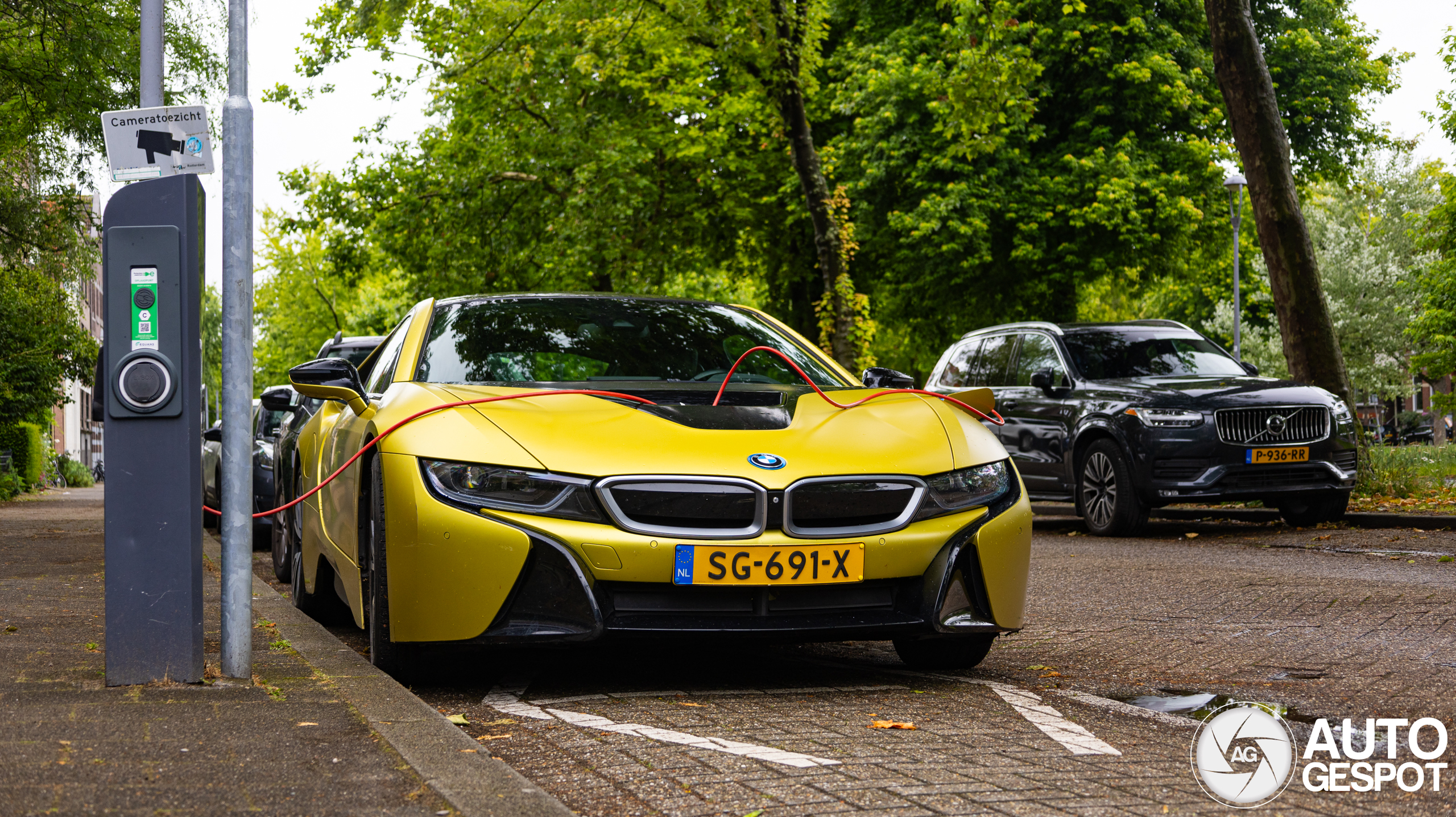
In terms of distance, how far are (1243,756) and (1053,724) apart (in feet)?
2.10

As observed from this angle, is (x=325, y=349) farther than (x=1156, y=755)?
Yes

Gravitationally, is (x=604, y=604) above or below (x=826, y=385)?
below

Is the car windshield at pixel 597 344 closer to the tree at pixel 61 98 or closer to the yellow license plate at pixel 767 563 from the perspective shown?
the yellow license plate at pixel 767 563

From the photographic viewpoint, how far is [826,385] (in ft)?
19.3

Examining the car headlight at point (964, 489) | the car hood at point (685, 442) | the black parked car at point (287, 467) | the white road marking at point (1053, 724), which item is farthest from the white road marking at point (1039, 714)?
the black parked car at point (287, 467)

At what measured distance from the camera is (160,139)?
6.12m

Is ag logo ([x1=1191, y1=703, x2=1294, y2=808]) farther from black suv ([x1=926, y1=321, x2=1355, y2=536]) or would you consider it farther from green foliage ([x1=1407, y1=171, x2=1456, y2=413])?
green foliage ([x1=1407, y1=171, x2=1456, y2=413])

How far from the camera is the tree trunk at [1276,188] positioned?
14.8m

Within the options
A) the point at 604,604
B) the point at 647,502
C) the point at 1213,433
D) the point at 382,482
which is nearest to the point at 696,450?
the point at 647,502

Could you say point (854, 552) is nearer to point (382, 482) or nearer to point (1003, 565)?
point (1003, 565)

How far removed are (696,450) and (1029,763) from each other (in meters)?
1.47

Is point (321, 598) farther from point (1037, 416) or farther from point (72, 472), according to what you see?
point (72, 472)

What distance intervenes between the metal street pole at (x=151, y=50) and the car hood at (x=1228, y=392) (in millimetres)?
8158

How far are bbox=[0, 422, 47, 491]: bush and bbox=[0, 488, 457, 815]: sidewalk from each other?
28.5 metres
